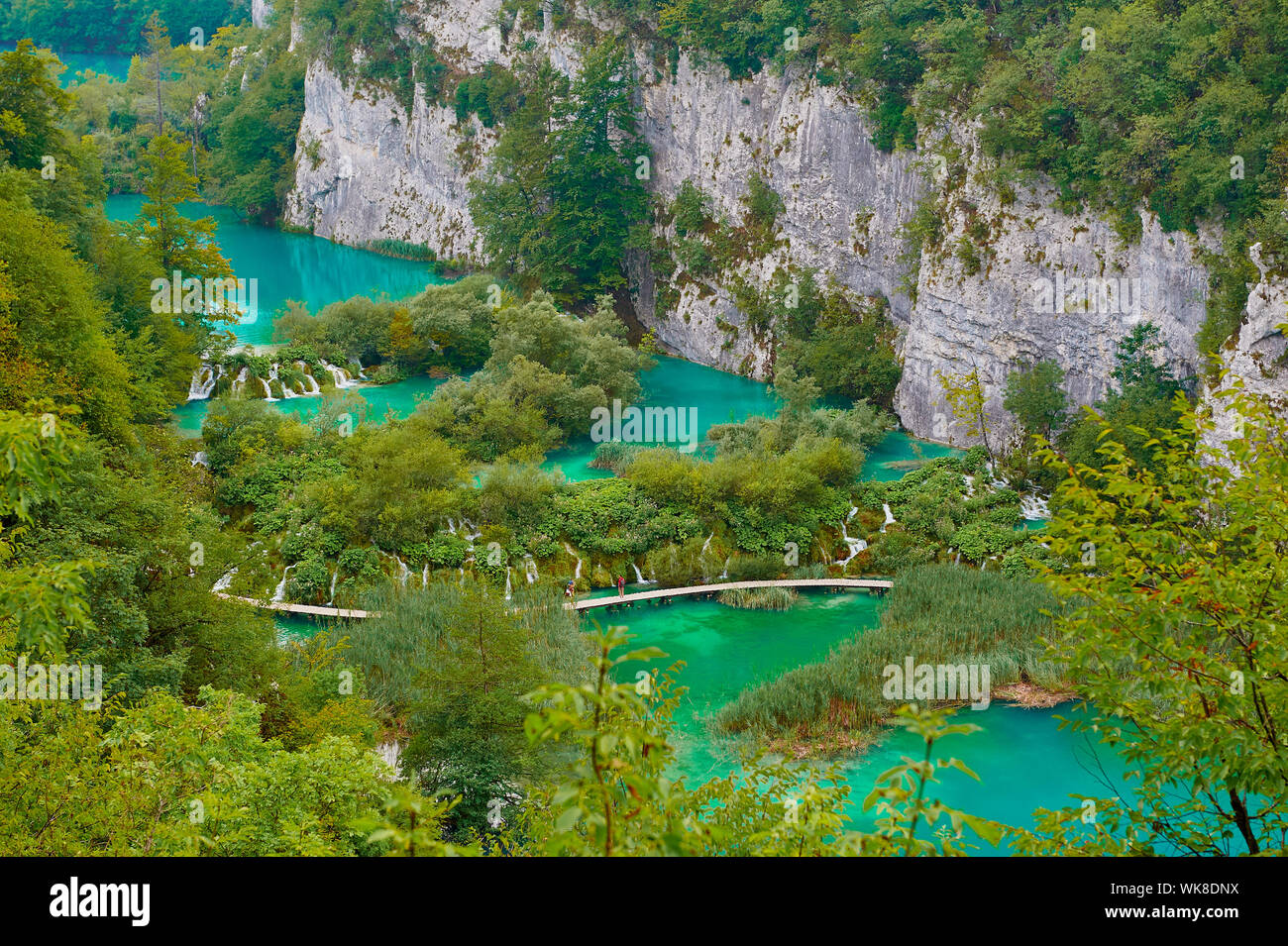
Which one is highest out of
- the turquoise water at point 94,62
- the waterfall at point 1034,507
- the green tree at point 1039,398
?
the turquoise water at point 94,62

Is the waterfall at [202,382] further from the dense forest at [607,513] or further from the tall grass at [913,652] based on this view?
the tall grass at [913,652]

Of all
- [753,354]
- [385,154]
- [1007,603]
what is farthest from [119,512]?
[385,154]

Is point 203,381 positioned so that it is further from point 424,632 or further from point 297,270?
point 297,270

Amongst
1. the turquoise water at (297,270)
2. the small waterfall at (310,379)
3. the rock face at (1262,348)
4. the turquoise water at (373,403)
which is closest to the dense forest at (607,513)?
the small waterfall at (310,379)

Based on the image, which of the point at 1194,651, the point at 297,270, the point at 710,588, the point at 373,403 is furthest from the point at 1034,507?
the point at 297,270
